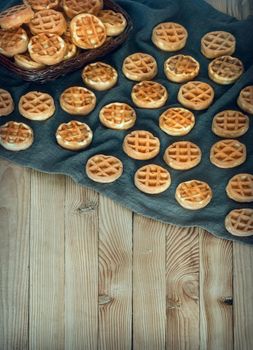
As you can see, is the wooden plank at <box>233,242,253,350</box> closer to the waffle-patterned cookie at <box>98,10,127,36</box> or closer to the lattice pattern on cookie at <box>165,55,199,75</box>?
the lattice pattern on cookie at <box>165,55,199,75</box>

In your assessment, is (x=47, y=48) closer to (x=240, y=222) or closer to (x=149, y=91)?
(x=149, y=91)

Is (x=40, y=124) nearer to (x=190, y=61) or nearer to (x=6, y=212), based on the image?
(x=6, y=212)

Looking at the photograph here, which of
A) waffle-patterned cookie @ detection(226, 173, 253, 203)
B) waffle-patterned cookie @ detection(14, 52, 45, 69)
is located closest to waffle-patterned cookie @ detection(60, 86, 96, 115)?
waffle-patterned cookie @ detection(14, 52, 45, 69)

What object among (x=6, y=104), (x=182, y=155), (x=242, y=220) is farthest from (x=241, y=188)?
(x=6, y=104)

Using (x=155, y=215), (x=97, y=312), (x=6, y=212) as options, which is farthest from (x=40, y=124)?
(x=97, y=312)

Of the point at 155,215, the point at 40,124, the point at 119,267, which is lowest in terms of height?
the point at 119,267
